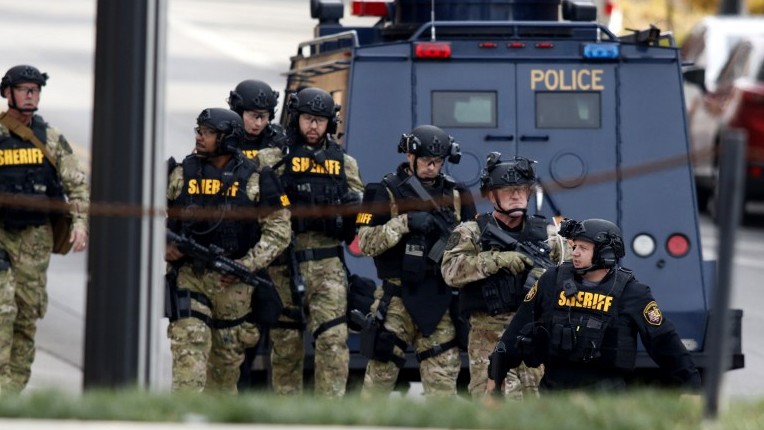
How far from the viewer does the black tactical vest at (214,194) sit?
10.4m

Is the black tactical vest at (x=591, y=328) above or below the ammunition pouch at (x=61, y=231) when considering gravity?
below

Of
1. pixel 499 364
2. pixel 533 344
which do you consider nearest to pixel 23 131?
pixel 499 364

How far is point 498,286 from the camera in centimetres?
999

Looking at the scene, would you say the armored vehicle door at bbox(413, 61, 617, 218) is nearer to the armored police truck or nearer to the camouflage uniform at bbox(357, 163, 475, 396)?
the armored police truck

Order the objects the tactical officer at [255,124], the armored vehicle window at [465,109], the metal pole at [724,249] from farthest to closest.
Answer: the armored vehicle window at [465,109] < the tactical officer at [255,124] < the metal pole at [724,249]

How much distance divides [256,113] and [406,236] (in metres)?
1.40

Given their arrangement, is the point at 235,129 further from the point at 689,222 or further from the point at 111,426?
the point at 111,426

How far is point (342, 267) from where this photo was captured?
11.2m

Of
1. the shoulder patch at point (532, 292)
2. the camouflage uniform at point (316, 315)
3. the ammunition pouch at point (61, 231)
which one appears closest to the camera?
the shoulder patch at point (532, 292)

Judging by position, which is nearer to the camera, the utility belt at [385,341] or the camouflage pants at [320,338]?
the utility belt at [385,341]

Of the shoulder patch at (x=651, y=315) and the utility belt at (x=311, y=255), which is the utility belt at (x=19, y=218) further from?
the shoulder patch at (x=651, y=315)

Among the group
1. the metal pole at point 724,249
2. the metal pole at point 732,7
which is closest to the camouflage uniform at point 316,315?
the metal pole at point 724,249

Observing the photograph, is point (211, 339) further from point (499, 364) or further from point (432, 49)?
point (432, 49)

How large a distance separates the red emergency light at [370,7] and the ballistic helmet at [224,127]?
3196 millimetres
